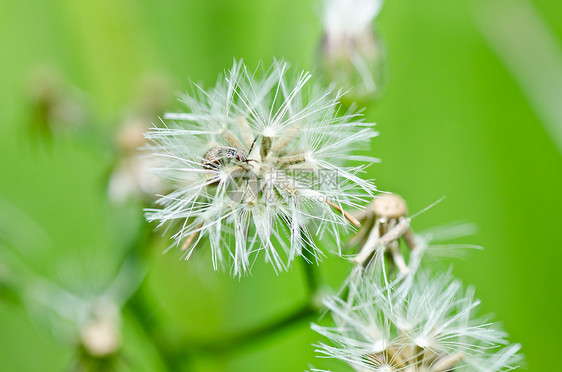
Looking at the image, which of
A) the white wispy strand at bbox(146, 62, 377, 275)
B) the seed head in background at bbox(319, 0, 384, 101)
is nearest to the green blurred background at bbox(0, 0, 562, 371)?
the seed head in background at bbox(319, 0, 384, 101)

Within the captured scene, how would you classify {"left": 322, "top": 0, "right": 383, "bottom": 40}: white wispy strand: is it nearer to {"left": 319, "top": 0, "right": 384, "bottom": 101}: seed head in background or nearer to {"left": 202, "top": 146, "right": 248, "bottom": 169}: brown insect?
{"left": 319, "top": 0, "right": 384, "bottom": 101}: seed head in background

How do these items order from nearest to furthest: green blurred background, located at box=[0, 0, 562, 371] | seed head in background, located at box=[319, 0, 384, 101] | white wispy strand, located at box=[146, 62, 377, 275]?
white wispy strand, located at box=[146, 62, 377, 275], seed head in background, located at box=[319, 0, 384, 101], green blurred background, located at box=[0, 0, 562, 371]

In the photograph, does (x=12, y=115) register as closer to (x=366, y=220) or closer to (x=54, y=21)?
(x=54, y=21)

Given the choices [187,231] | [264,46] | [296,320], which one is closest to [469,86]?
[264,46]

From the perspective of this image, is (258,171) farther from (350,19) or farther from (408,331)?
(350,19)

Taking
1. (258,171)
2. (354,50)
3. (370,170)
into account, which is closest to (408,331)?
(258,171)

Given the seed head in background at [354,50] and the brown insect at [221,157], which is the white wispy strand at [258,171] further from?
the seed head in background at [354,50]

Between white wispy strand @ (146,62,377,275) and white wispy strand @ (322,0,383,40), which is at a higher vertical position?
white wispy strand @ (322,0,383,40)
